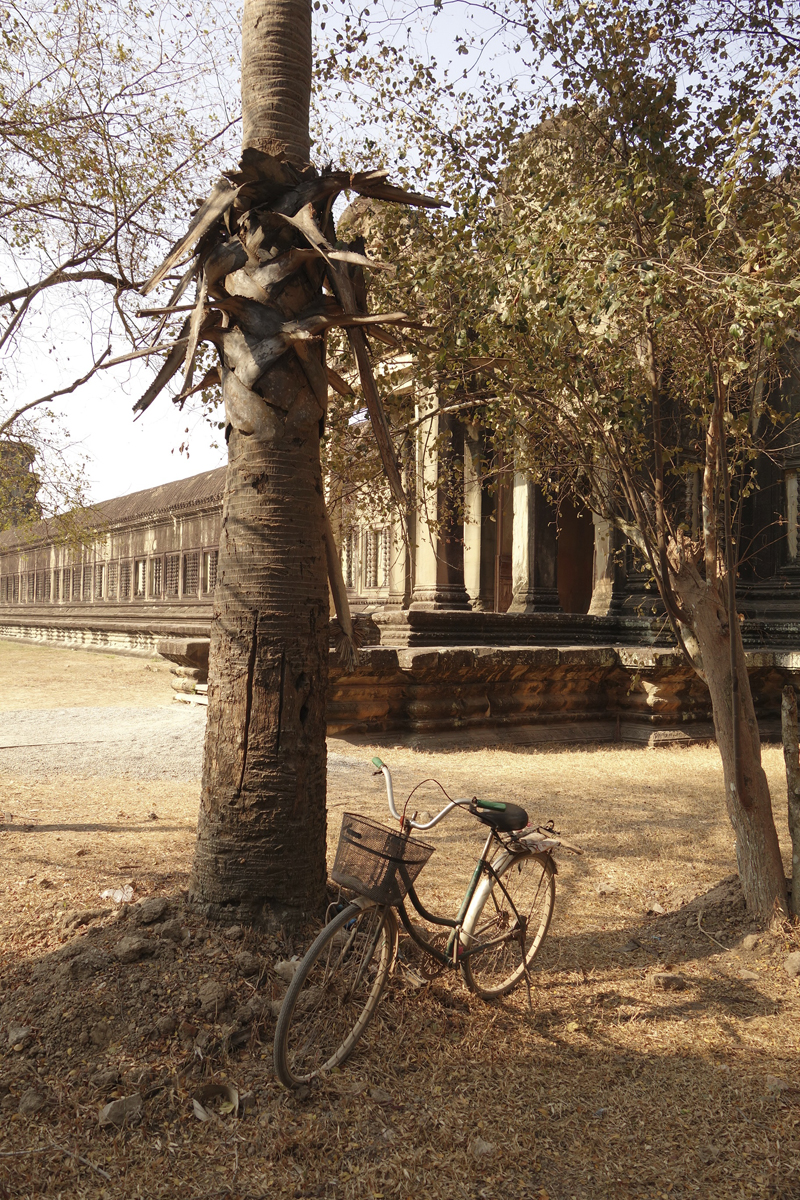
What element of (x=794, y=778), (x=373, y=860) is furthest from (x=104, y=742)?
(x=794, y=778)

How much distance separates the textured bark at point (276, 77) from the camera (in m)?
3.59

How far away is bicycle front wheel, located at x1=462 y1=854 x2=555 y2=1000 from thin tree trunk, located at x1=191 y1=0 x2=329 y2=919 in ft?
1.98

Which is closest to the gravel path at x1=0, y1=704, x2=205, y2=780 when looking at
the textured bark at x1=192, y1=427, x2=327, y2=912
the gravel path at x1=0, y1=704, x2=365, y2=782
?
the gravel path at x1=0, y1=704, x2=365, y2=782

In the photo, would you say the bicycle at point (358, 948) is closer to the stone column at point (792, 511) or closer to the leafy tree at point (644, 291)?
the leafy tree at point (644, 291)

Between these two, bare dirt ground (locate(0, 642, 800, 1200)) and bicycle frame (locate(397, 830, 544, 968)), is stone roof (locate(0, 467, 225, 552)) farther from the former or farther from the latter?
bicycle frame (locate(397, 830, 544, 968))

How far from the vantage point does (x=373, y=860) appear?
2.73 meters

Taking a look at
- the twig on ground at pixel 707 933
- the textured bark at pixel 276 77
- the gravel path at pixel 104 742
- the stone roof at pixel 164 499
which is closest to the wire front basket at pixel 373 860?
the twig on ground at pixel 707 933

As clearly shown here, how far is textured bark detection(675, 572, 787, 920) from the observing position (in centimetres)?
395

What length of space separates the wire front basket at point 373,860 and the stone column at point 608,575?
29.1 ft

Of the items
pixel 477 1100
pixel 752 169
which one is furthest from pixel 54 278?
pixel 477 1100

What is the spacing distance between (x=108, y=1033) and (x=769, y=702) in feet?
29.3

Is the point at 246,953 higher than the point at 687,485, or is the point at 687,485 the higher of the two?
the point at 687,485

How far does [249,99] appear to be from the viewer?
143 inches

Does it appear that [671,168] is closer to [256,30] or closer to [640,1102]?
[256,30]
